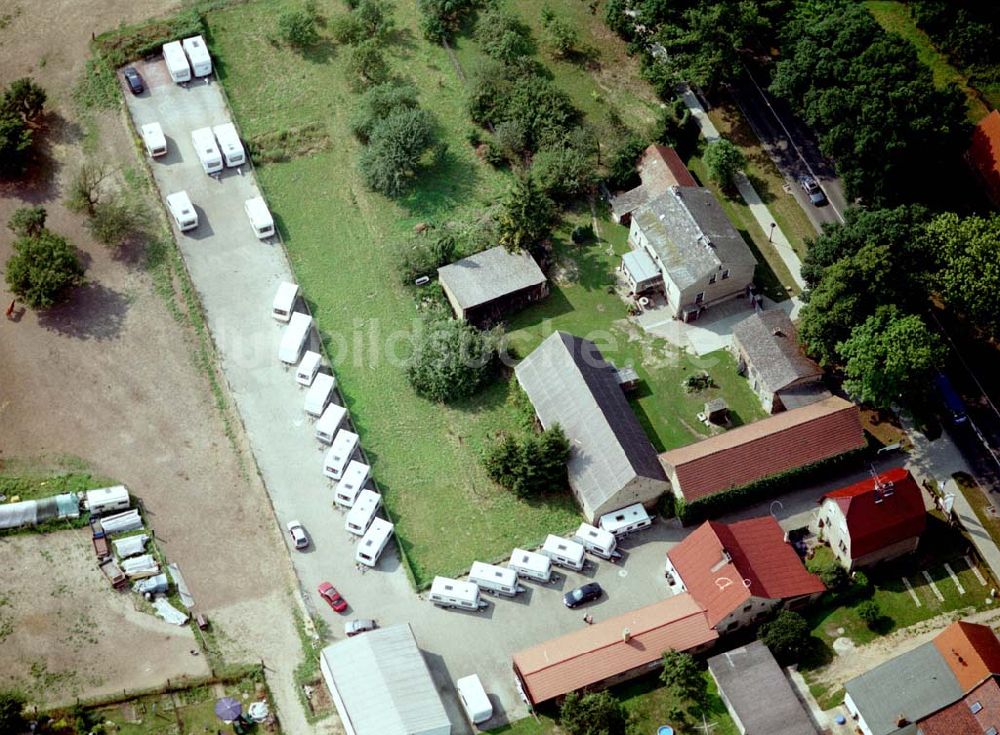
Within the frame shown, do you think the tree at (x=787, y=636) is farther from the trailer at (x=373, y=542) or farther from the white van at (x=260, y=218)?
the white van at (x=260, y=218)

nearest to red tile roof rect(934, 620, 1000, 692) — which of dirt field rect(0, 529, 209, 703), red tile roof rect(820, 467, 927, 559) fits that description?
red tile roof rect(820, 467, 927, 559)

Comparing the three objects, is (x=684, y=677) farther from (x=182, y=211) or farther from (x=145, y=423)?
(x=182, y=211)

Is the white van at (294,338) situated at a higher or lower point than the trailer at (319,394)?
higher

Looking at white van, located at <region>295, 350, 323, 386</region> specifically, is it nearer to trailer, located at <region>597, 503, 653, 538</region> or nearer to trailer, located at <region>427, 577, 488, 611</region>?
trailer, located at <region>427, 577, 488, 611</region>

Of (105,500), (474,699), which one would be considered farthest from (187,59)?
(474,699)

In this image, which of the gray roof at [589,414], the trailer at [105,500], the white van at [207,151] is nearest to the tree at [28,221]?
the white van at [207,151]
